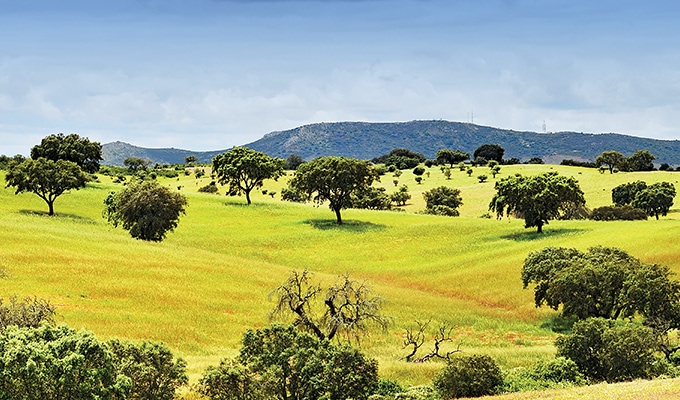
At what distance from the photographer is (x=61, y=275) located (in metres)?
48.0

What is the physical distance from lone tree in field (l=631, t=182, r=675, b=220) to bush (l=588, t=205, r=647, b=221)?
6237mm

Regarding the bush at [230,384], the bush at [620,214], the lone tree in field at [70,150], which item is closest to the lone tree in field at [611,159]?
the bush at [620,214]

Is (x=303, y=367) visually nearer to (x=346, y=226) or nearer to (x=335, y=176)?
(x=335, y=176)

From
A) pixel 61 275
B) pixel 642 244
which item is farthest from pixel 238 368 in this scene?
pixel 642 244

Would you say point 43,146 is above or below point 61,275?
above

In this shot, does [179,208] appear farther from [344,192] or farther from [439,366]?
[439,366]

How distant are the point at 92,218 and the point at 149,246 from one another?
29.8 metres

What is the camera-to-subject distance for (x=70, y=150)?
112875 millimetres

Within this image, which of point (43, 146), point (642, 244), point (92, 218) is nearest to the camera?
point (642, 244)

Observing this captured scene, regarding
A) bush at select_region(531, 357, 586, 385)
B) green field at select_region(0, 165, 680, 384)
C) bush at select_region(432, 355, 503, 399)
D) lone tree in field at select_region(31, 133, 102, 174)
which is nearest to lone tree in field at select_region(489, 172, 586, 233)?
green field at select_region(0, 165, 680, 384)

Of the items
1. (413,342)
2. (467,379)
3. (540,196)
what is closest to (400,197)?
(540,196)

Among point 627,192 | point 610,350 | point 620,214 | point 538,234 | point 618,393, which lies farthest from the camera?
point 627,192

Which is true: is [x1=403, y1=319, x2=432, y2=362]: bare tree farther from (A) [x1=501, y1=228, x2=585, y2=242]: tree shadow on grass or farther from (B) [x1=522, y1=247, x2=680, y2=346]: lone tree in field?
(A) [x1=501, y1=228, x2=585, y2=242]: tree shadow on grass

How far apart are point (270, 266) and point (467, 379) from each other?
139 feet
